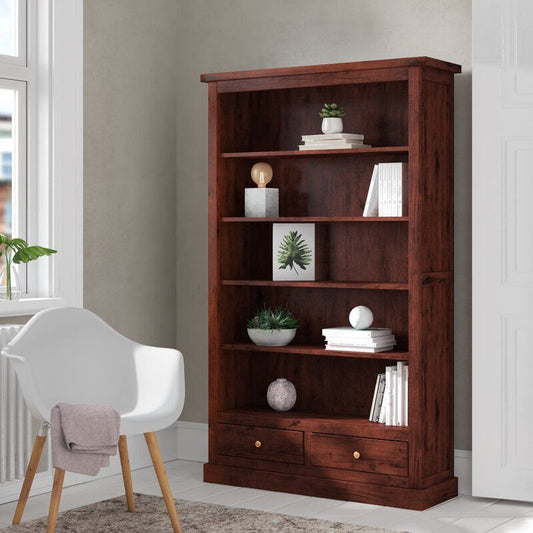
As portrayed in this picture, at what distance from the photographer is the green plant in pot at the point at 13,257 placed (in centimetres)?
408

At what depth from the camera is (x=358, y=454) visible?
4188mm

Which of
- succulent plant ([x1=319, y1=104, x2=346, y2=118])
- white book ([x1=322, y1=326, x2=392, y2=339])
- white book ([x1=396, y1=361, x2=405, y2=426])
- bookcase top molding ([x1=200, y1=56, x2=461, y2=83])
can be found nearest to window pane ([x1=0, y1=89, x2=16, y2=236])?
bookcase top molding ([x1=200, y1=56, x2=461, y2=83])

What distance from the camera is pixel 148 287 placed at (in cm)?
495

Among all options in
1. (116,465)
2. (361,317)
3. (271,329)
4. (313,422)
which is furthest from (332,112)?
(116,465)

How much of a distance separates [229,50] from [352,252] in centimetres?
123

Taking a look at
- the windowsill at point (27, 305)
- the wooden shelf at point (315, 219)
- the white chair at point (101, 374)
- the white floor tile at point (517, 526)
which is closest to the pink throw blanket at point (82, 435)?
the white chair at point (101, 374)

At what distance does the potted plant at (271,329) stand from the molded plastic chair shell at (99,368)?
67cm

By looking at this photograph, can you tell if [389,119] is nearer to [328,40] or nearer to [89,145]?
[328,40]

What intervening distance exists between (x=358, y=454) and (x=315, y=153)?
1.29 meters

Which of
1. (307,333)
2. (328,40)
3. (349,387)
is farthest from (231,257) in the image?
(328,40)

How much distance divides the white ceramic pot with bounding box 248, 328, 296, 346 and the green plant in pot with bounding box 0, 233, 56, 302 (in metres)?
0.97

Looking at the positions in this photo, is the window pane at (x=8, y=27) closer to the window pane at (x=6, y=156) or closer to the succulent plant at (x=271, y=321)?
the window pane at (x=6, y=156)

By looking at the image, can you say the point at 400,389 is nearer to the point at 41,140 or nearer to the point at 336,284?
the point at 336,284

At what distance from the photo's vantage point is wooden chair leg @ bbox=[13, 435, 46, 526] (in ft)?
12.1
